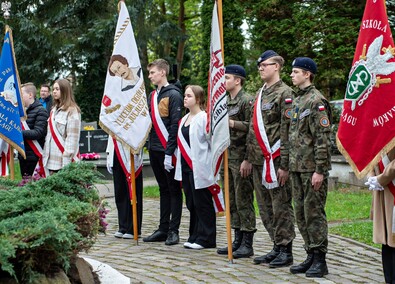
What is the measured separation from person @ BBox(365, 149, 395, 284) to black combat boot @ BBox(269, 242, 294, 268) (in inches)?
48.0

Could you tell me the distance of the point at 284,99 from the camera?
7570 mm

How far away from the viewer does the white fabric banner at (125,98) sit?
9172 millimetres

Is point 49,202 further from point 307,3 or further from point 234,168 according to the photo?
point 307,3

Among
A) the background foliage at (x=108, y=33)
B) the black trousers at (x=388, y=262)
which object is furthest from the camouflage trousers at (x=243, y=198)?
the background foliage at (x=108, y=33)

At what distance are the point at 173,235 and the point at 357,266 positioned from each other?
2456mm

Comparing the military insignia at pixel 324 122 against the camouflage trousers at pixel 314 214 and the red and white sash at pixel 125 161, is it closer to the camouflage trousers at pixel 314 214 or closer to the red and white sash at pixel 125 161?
the camouflage trousers at pixel 314 214

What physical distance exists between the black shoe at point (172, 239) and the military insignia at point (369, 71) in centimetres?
327

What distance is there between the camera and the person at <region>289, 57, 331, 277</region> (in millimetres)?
6938

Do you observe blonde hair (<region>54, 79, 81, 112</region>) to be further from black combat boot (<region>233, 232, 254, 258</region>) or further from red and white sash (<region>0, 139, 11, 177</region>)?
black combat boot (<region>233, 232, 254, 258</region>)

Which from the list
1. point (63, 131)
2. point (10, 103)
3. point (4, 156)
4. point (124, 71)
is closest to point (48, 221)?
point (124, 71)

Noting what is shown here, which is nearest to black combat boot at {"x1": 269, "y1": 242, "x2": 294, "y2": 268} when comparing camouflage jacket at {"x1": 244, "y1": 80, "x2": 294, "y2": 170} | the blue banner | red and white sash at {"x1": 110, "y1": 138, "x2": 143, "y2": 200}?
camouflage jacket at {"x1": 244, "y1": 80, "x2": 294, "y2": 170}

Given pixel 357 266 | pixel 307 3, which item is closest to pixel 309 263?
pixel 357 266

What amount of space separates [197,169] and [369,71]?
2703 mm

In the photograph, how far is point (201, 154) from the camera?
8562mm
